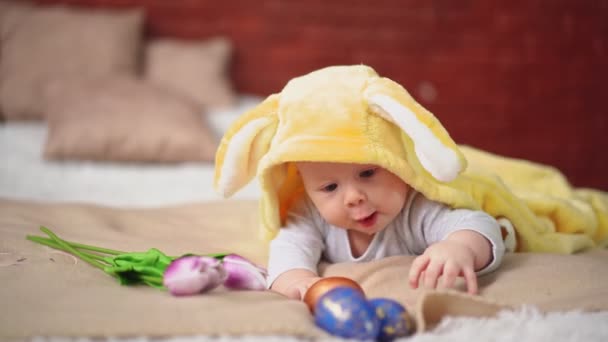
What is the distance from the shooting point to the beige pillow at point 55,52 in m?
2.41

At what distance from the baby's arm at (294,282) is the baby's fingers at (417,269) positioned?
0.47 ft

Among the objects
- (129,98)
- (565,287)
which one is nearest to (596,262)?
(565,287)

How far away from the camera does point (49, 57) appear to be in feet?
8.11

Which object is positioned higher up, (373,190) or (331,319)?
(373,190)

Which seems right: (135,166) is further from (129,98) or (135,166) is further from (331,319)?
(331,319)

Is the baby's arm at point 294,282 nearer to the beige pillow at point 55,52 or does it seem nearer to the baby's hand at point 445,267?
the baby's hand at point 445,267

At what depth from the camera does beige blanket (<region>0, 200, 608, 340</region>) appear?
2.56 ft

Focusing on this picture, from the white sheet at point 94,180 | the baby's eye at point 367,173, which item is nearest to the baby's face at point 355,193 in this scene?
the baby's eye at point 367,173

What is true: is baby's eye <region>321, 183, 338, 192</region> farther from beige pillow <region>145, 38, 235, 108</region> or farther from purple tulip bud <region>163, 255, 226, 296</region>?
beige pillow <region>145, 38, 235, 108</region>

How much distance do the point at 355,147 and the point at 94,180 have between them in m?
1.24

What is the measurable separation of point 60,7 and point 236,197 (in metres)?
1.37

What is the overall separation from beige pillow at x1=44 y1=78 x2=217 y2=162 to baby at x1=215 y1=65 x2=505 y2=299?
1.02m

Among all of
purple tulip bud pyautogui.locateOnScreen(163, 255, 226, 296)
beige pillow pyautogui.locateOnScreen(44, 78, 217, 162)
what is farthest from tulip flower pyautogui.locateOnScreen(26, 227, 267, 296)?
beige pillow pyautogui.locateOnScreen(44, 78, 217, 162)

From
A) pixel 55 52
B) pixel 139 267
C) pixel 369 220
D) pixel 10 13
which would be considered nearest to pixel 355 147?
pixel 369 220
